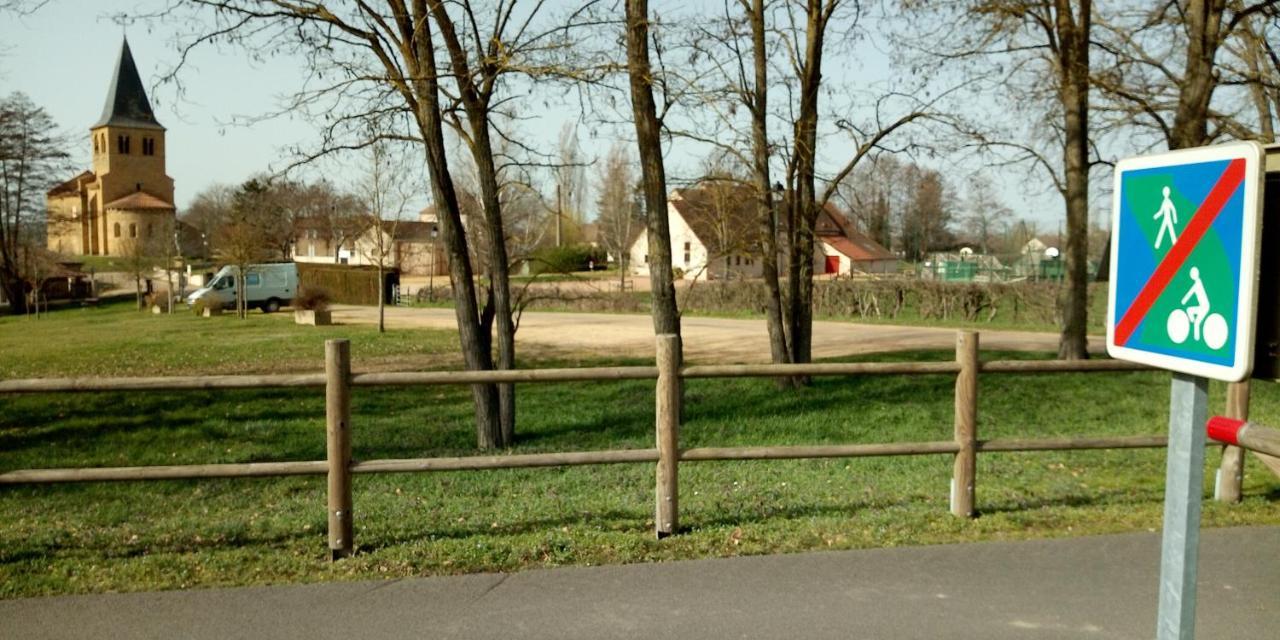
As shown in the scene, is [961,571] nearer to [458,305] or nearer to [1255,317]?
[1255,317]

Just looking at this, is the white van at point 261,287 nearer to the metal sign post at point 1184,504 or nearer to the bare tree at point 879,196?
the bare tree at point 879,196

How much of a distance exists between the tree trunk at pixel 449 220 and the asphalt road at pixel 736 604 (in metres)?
6.17

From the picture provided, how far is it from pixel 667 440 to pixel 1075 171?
44.2ft

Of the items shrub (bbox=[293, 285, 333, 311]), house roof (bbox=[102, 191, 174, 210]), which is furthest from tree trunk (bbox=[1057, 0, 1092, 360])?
house roof (bbox=[102, 191, 174, 210])

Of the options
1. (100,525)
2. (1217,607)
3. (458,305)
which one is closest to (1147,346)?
(1217,607)

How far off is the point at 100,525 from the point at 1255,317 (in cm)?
761

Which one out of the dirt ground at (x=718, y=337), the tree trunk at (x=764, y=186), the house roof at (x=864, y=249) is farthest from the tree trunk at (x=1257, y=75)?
the house roof at (x=864, y=249)

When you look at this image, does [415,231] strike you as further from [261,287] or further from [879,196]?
[879,196]

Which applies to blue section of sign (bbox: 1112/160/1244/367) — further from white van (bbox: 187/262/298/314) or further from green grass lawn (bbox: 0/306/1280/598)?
white van (bbox: 187/262/298/314)

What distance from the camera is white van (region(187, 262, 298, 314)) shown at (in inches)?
1715

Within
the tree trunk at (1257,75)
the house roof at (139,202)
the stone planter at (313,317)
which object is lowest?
the stone planter at (313,317)

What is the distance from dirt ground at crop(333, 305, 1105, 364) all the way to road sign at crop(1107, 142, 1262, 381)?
1821cm

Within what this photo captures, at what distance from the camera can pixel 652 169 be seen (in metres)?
12.3

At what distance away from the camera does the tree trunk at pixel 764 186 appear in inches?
612
